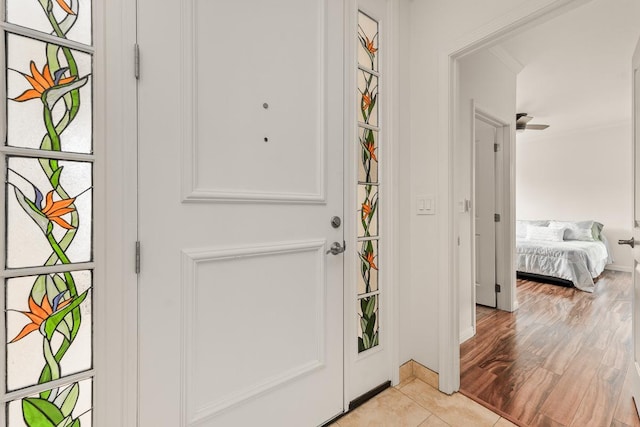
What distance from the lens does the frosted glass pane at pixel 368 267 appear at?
1.57 meters

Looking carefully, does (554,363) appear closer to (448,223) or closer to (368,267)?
(448,223)

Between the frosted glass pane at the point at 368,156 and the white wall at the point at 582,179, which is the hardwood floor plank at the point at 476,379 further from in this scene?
the white wall at the point at 582,179

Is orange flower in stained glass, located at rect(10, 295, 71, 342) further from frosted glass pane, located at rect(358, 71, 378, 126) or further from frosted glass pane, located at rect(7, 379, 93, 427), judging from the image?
frosted glass pane, located at rect(358, 71, 378, 126)

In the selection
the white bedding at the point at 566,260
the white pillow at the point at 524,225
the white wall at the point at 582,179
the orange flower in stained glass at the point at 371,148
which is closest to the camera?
the orange flower in stained glass at the point at 371,148

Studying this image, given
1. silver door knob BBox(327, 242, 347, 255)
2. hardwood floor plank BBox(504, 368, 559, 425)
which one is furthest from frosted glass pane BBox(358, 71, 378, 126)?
hardwood floor plank BBox(504, 368, 559, 425)

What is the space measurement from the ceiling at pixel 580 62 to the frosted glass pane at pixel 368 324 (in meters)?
2.16

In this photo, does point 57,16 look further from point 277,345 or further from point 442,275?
point 442,275

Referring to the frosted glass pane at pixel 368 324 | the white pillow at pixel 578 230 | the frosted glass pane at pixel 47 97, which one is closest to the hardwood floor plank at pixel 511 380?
the frosted glass pane at pixel 368 324

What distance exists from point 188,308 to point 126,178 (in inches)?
19.7

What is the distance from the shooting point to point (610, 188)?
16.4 ft

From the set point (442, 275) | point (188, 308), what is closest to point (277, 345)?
point (188, 308)

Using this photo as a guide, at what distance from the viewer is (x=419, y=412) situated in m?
1.46

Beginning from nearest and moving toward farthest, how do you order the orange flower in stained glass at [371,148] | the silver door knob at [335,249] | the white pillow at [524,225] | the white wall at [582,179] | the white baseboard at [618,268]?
the silver door knob at [335,249]
the orange flower in stained glass at [371,148]
the white baseboard at [618,268]
the white wall at [582,179]
the white pillow at [524,225]

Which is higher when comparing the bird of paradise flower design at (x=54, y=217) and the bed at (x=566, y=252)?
the bird of paradise flower design at (x=54, y=217)
